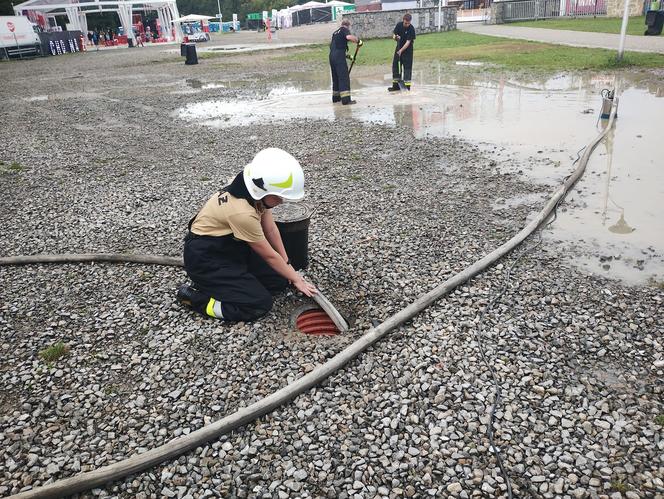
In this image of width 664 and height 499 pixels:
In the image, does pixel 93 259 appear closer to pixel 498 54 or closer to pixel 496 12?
pixel 498 54

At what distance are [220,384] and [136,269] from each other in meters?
2.31

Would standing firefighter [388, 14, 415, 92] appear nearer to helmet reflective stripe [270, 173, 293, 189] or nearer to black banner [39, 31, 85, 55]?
helmet reflective stripe [270, 173, 293, 189]

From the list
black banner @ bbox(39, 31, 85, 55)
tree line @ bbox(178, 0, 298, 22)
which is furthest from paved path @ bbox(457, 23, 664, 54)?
tree line @ bbox(178, 0, 298, 22)

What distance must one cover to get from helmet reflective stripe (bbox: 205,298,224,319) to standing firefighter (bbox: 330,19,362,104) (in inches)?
403

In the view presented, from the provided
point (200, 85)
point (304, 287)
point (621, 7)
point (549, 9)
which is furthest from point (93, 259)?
point (549, 9)

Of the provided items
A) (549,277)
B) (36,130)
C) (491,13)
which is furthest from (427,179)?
(491,13)

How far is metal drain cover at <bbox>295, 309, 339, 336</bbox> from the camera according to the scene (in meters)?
4.67

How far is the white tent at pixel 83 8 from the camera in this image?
4247 cm

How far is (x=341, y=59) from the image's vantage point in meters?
13.4

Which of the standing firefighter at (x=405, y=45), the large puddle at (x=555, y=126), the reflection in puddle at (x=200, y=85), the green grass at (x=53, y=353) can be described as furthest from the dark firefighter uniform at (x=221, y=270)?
the reflection in puddle at (x=200, y=85)

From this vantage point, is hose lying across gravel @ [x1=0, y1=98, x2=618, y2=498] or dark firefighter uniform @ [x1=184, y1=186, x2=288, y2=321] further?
dark firefighter uniform @ [x1=184, y1=186, x2=288, y2=321]

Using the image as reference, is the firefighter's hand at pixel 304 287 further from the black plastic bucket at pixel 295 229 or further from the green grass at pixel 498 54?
the green grass at pixel 498 54

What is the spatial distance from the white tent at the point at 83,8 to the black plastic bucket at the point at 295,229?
4594 cm

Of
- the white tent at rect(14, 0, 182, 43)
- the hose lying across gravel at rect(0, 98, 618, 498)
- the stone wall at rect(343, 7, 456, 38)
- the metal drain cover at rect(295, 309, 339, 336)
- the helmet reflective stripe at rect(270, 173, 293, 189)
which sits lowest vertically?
the metal drain cover at rect(295, 309, 339, 336)
